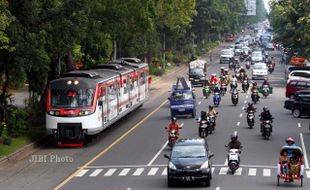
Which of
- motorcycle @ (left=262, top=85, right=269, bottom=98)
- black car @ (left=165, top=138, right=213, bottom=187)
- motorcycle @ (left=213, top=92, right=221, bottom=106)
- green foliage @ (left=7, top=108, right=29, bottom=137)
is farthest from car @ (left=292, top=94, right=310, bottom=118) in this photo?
black car @ (left=165, top=138, right=213, bottom=187)

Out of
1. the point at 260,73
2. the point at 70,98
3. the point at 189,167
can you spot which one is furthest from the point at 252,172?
the point at 260,73

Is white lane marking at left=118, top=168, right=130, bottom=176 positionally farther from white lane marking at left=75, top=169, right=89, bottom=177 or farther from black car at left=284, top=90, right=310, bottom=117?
black car at left=284, top=90, right=310, bottom=117

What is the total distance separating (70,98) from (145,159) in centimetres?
683

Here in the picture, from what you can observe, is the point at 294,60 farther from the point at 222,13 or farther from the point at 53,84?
the point at 53,84

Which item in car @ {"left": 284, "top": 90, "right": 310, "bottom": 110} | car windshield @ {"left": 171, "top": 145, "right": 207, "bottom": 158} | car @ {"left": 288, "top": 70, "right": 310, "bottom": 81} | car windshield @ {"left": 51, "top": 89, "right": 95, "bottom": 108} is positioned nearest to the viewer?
car windshield @ {"left": 171, "top": 145, "right": 207, "bottom": 158}

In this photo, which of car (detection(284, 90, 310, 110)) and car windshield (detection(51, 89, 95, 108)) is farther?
car (detection(284, 90, 310, 110))

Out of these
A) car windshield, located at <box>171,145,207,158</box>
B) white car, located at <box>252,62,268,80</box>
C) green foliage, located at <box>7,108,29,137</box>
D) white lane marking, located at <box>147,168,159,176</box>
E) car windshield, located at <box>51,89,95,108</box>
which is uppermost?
car windshield, located at <box>51,89,95,108</box>

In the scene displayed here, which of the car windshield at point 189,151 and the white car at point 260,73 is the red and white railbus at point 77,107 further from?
the white car at point 260,73

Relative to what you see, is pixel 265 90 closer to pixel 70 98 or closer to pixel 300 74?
pixel 300 74

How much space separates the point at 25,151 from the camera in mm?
38469

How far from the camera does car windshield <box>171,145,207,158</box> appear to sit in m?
29.1

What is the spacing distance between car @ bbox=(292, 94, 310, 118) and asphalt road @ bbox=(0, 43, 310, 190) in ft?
2.26

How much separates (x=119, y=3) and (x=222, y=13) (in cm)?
9016

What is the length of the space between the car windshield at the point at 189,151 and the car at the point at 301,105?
25.1m
